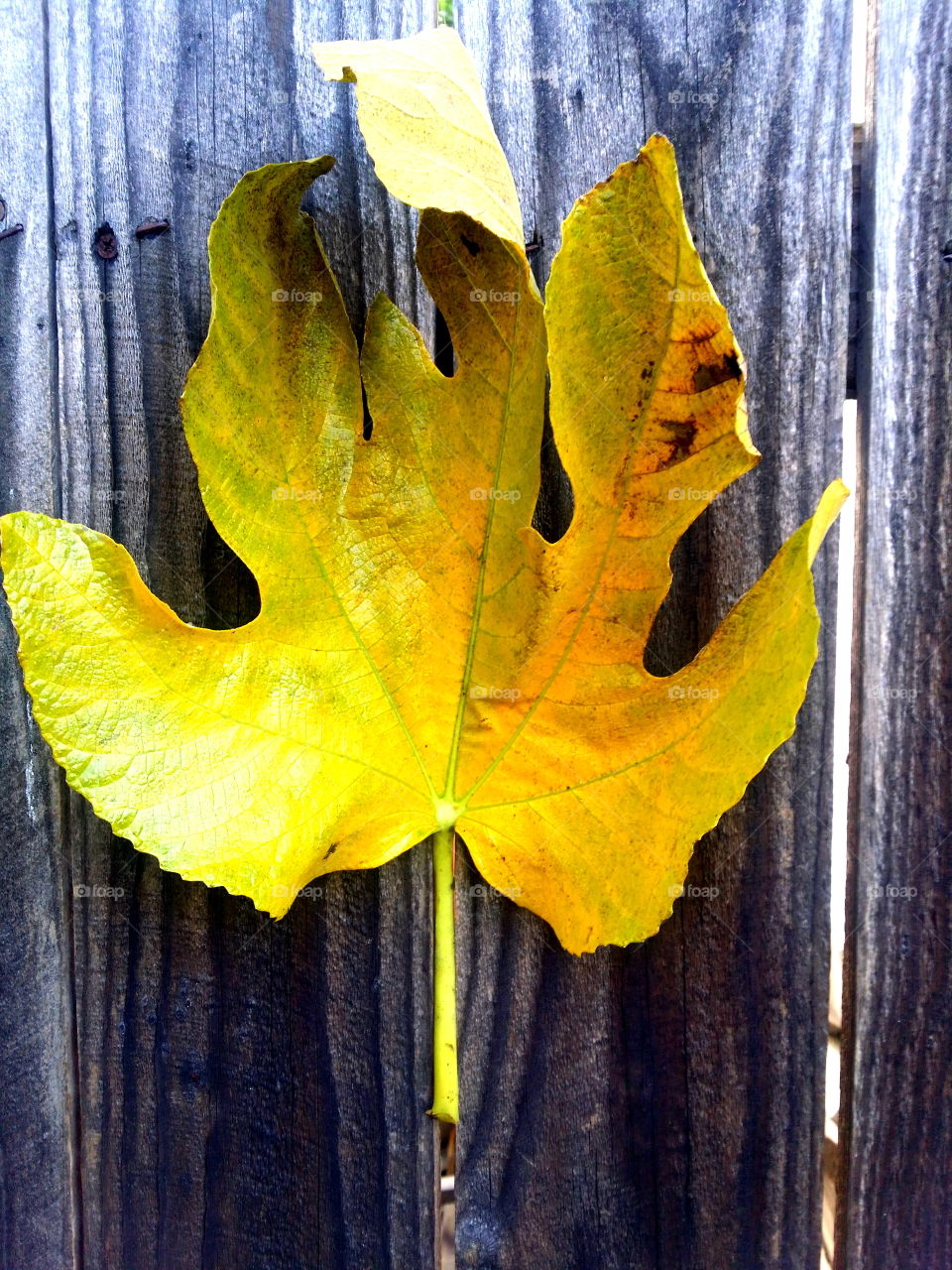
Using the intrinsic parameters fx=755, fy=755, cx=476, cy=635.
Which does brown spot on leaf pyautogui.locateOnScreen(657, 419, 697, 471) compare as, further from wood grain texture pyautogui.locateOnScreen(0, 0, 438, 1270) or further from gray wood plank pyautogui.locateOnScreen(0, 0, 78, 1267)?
gray wood plank pyautogui.locateOnScreen(0, 0, 78, 1267)

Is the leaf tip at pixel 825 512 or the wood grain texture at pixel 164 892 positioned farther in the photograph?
the wood grain texture at pixel 164 892

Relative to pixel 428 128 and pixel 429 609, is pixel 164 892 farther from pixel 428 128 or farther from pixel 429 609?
pixel 428 128

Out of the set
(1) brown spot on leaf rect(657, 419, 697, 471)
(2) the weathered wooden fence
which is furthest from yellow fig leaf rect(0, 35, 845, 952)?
(2) the weathered wooden fence

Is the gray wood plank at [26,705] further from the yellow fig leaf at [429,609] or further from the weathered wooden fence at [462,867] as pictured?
the yellow fig leaf at [429,609]

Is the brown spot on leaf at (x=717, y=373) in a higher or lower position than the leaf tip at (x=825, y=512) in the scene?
higher

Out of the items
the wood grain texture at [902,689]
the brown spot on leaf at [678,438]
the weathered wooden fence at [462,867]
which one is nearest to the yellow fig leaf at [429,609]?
the brown spot on leaf at [678,438]

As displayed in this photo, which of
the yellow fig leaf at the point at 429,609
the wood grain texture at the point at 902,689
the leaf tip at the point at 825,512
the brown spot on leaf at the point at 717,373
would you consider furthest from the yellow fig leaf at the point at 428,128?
the wood grain texture at the point at 902,689

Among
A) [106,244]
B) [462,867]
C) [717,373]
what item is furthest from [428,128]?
[462,867]
